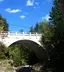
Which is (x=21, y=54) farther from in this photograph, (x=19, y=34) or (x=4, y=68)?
(x=4, y=68)

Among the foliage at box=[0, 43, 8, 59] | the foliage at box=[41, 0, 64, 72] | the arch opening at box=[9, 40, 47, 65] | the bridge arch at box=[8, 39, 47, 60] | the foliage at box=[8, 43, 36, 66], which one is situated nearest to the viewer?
the foliage at box=[41, 0, 64, 72]

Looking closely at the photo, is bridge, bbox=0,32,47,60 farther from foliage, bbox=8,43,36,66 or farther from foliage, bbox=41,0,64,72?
foliage, bbox=8,43,36,66

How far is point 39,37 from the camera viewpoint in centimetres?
4769

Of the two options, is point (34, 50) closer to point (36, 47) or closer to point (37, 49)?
point (37, 49)

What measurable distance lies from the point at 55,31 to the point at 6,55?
7813 millimetres

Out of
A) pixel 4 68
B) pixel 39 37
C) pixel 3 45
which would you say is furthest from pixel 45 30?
pixel 4 68

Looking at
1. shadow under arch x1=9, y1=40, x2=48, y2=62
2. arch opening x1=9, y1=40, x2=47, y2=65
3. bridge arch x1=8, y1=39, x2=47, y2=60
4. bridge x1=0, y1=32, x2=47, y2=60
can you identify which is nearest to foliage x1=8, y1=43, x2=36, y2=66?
arch opening x1=9, y1=40, x2=47, y2=65

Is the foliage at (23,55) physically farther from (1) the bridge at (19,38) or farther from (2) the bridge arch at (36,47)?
(1) the bridge at (19,38)

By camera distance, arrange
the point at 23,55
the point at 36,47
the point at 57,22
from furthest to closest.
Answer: the point at 23,55 < the point at 36,47 < the point at 57,22

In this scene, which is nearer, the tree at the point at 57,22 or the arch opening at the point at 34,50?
the tree at the point at 57,22

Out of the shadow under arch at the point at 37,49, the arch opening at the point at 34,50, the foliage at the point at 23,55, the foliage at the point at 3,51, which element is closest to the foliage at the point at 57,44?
the foliage at the point at 3,51

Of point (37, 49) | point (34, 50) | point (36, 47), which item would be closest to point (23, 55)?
point (34, 50)

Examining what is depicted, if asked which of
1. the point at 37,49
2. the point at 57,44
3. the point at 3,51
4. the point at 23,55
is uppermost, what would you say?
the point at 57,44

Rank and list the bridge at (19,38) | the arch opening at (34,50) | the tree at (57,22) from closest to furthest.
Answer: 1. the tree at (57,22)
2. the bridge at (19,38)
3. the arch opening at (34,50)
